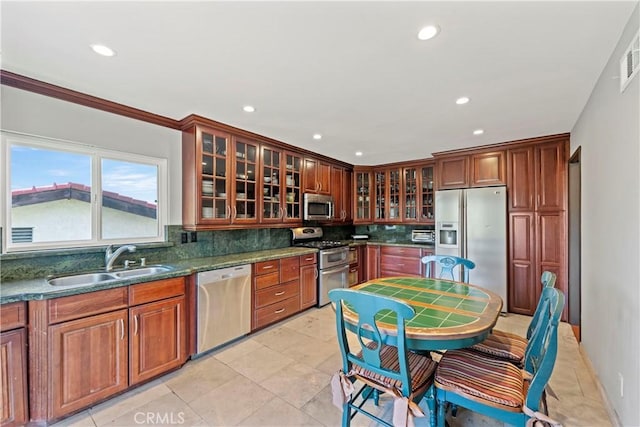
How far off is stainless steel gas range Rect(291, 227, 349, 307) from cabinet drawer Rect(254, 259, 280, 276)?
843 millimetres

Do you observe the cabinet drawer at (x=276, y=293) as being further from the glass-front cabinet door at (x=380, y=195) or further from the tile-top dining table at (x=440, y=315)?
the glass-front cabinet door at (x=380, y=195)

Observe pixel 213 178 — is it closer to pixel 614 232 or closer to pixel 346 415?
pixel 346 415

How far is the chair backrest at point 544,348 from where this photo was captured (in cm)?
123

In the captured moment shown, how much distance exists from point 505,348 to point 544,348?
470mm

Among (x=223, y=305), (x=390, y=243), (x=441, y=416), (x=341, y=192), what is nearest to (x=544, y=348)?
(x=441, y=416)

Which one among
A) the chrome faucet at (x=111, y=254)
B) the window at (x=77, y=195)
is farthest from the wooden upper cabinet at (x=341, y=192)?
the chrome faucet at (x=111, y=254)

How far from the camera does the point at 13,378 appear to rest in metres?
1.72

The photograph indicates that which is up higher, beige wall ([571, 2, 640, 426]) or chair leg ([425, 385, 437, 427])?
beige wall ([571, 2, 640, 426])

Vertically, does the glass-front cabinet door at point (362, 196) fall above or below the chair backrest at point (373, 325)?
above

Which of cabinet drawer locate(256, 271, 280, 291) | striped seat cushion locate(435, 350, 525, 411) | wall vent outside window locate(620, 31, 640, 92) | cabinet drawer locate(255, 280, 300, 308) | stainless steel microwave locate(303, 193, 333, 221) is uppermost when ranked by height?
wall vent outside window locate(620, 31, 640, 92)

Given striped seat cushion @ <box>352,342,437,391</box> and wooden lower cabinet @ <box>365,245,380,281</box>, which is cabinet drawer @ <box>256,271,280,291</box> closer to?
striped seat cushion @ <box>352,342,437,391</box>

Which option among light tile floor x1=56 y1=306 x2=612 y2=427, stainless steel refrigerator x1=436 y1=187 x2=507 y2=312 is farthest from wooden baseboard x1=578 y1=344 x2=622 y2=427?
stainless steel refrigerator x1=436 y1=187 x2=507 y2=312

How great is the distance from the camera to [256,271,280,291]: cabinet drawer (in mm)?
3299

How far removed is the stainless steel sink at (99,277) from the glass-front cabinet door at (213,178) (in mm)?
648
